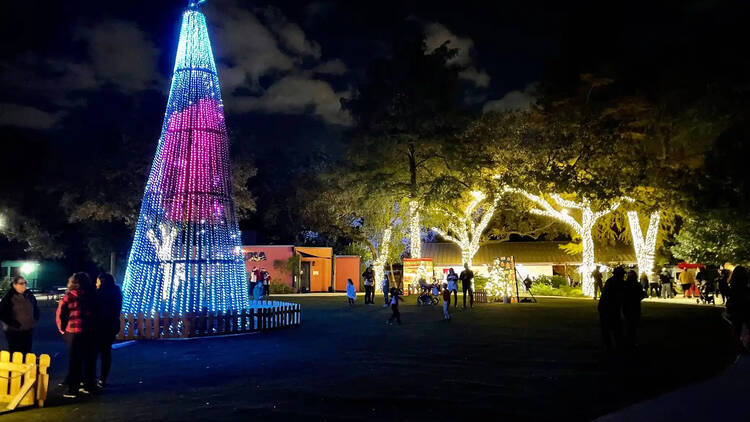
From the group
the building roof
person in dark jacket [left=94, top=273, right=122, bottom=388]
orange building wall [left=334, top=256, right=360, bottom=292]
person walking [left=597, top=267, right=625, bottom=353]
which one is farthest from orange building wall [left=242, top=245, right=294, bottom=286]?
person in dark jacket [left=94, top=273, right=122, bottom=388]

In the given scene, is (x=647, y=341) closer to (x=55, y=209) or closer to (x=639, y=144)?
(x=639, y=144)

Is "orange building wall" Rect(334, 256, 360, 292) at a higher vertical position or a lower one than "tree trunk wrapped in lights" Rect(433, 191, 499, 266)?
lower

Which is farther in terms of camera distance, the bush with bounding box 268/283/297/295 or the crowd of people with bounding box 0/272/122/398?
the bush with bounding box 268/283/297/295

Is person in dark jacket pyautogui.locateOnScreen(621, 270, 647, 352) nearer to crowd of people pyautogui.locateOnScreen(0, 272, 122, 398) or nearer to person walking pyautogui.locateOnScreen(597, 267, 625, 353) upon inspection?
→ person walking pyautogui.locateOnScreen(597, 267, 625, 353)

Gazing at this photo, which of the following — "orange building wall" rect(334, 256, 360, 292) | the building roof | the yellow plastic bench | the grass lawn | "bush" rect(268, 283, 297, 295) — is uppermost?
the building roof

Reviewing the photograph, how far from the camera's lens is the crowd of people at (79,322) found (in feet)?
25.4

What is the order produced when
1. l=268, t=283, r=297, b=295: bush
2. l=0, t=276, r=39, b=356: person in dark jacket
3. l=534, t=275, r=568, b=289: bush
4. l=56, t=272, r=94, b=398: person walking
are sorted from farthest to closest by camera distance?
l=268, t=283, r=297, b=295: bush → l=534, t=275, r=568, b=289: bush → l=0, t=276, r=39, b=356: person in dark jacket → l=56, t=272, r=94, b=398: person walking

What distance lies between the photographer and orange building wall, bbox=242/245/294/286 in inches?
1543

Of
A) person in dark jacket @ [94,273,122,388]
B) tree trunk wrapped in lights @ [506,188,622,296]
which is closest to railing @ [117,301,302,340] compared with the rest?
person in dark jacket @ [94,273,122,388]

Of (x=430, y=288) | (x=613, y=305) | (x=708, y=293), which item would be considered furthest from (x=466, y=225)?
(x=613, y=305)

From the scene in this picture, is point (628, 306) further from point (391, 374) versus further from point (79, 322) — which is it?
point (79, 322)

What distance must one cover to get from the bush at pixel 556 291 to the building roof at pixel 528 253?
12.4 m

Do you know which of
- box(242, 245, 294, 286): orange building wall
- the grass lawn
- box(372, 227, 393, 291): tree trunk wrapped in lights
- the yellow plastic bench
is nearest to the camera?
the grass lawn

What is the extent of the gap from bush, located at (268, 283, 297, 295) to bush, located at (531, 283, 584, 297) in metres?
15.5
